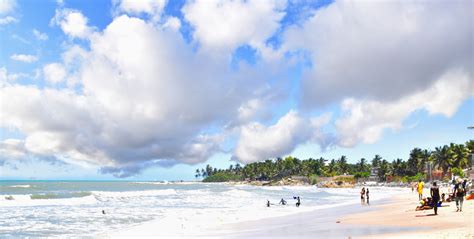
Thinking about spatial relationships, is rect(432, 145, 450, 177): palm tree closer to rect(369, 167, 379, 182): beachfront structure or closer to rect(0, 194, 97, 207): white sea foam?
rect(369, 167, 379, 182): beachfront structure

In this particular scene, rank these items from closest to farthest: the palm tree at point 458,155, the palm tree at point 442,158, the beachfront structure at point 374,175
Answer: the palm tree at point 458,155
the palm tree at point 442,158
the beachfront structure at point 374,175

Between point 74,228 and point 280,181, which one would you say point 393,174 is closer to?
point 280,181

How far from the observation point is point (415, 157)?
140250 mm

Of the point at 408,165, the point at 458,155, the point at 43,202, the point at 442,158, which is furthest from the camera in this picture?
the point at 408,165

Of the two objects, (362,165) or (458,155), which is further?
(362,165)

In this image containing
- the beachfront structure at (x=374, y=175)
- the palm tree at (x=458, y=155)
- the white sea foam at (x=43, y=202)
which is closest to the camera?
the white sea foam at (x=43, y=202)

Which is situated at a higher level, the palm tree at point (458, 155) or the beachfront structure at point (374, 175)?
the palm tree at point (458, 155)

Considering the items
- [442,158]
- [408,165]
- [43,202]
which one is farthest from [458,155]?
[43,202]

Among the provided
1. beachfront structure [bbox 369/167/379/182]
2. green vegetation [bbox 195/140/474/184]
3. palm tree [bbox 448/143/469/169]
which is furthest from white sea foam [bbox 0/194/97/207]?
beachfront structure [bbox 369/167/379/182]

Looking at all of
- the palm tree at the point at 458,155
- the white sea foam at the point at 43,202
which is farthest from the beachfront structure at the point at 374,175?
the white sea foam at the point at 43,202

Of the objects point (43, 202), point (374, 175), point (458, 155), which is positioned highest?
point (458, 155)

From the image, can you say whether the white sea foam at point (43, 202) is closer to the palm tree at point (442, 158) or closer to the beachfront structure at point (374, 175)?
the palm tree at point (442, 158)

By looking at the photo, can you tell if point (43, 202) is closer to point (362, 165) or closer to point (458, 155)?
point (458, 155)

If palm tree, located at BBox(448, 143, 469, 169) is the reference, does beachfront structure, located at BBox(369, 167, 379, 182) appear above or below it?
below
